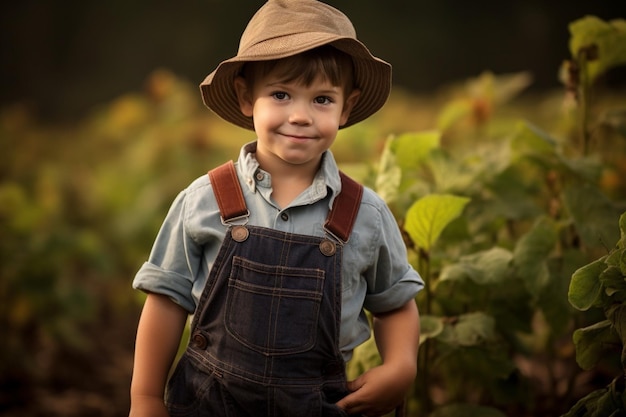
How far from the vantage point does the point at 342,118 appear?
176 centimetres

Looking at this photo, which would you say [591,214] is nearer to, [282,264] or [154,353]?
[282,264]

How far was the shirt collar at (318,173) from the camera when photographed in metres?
1.64

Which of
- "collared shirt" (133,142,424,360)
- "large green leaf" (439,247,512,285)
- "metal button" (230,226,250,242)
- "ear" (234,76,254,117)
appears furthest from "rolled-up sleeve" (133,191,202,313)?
"large green leaf" (439,247,512,285)

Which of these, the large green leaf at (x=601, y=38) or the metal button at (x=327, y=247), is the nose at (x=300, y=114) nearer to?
the metal button at (x=327, y=247)

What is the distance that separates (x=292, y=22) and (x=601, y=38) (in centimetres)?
98

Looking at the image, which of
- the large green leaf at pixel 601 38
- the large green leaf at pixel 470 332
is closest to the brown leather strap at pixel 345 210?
the large green leaf at pixel 470 332

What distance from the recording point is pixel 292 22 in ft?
5.27

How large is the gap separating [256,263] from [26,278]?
66.6 inches

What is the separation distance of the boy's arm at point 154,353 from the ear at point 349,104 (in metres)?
0.52

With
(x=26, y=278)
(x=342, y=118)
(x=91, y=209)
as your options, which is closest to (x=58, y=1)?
(x=91, y=209)

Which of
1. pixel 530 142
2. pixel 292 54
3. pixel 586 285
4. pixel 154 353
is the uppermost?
pixel 292 54

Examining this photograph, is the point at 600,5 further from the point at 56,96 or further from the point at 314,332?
the point at 314,332

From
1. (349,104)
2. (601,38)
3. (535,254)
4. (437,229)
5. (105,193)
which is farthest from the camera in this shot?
(105,193)

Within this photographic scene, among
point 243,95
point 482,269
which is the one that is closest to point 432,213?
point 482,269
